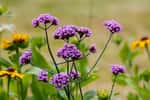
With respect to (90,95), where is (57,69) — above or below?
above

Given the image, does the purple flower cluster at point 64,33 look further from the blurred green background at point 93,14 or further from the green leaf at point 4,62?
the blurred green background at point 93,14

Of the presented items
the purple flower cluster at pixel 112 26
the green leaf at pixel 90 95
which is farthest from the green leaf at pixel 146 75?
the purple flower cluster at pixel 112 26

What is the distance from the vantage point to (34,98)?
1844 mm

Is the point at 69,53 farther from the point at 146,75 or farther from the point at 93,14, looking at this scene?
the point at 93,14

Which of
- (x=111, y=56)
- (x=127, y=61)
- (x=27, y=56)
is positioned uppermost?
(x=27, y=56)

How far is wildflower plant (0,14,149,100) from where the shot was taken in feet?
4.61

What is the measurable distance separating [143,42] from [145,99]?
98 cm

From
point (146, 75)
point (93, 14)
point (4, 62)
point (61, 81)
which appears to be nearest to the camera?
point (61, 81)

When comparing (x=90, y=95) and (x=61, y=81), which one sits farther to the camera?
(x=90, y=95)

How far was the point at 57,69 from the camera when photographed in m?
1.45

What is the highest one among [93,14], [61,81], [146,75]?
[61,81]

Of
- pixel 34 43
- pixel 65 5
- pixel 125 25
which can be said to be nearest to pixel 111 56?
pixel 125 25

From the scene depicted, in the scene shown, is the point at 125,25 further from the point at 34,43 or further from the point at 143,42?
the point at 34,43

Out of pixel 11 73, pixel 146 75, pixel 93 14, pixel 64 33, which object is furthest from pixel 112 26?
pixel 93 14
